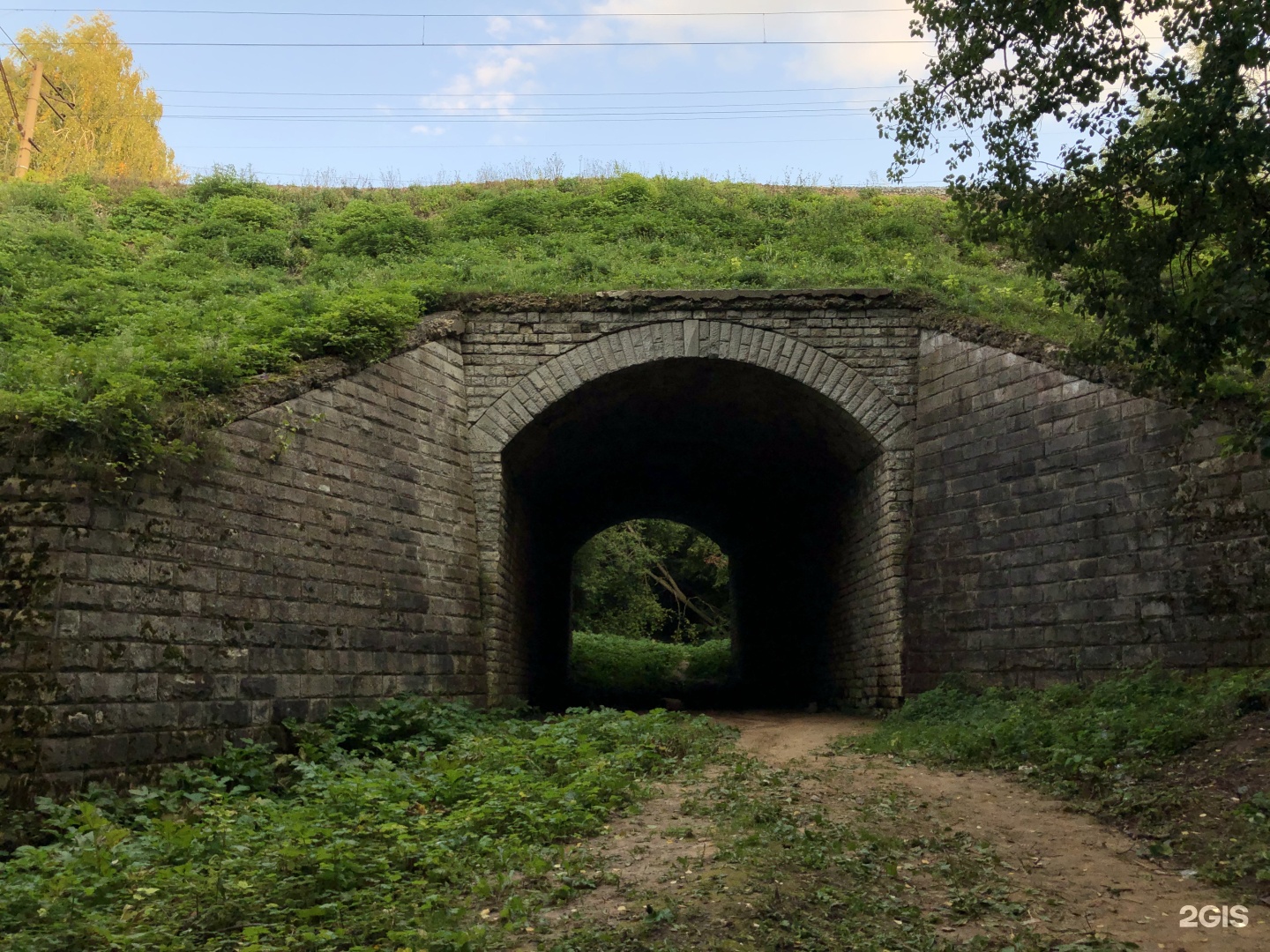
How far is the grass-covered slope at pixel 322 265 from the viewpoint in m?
7.52

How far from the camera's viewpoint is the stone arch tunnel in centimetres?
700

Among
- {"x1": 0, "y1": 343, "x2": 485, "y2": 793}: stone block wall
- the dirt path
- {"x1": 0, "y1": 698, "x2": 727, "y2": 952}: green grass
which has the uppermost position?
{"x1": 0, "y1": 343, "x2": 485, "y2": 793}: stone block wall

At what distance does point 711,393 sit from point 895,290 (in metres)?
2.77

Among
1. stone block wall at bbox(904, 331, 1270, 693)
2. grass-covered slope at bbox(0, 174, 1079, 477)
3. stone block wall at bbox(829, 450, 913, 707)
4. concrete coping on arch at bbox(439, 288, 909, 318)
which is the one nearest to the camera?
grass-covered slope at bbox(0, 174, 1079, 477)

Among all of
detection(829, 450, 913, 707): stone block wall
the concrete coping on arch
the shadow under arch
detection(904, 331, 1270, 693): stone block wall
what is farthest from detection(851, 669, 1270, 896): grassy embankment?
the concrete coping on arch

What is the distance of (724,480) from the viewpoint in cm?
1733

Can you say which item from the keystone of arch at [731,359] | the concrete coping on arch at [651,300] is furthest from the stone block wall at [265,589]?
the keystone of arch at [731,359]

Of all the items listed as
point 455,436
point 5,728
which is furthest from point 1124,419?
point 5,728

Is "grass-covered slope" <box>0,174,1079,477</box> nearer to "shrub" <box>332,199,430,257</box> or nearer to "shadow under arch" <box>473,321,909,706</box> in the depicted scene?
"shrub" <box>332,199,430,257</box>

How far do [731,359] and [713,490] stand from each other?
21.4 feet

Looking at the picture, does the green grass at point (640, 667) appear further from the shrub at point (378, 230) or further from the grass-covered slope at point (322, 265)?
the shrub at point (378, 230)

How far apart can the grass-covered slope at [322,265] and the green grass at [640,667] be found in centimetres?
874

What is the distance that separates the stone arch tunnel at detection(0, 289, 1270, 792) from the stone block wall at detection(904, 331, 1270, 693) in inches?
1.0

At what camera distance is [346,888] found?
15.5 feet
